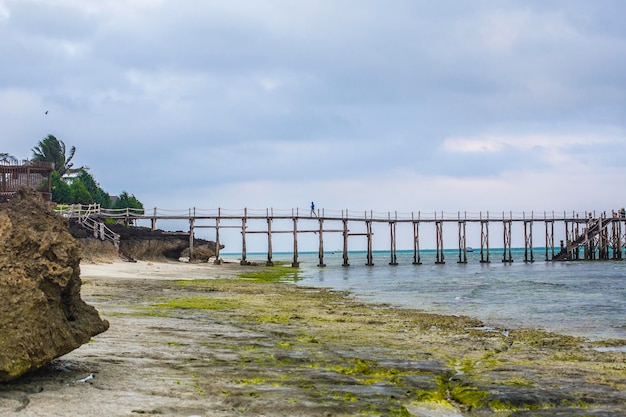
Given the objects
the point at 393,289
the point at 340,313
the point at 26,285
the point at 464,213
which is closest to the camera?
the point at 26,285

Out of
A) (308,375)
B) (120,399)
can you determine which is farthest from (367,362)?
(120,399)

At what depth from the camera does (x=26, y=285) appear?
8.23m

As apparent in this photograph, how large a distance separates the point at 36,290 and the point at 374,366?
5294mm

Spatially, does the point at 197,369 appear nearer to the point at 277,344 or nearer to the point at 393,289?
the point at 277,344

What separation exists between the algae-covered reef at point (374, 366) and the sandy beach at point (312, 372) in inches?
1.0

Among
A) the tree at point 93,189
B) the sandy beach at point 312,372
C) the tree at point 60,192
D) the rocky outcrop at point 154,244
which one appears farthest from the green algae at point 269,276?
the tree at point 93,189

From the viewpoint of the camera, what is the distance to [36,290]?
8.30 metres

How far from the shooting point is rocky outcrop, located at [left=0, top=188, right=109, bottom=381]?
7.91m

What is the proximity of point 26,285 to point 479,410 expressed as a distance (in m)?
5.71

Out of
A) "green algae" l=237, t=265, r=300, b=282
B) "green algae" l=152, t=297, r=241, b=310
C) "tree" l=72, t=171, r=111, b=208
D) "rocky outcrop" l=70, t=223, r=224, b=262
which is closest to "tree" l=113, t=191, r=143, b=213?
"tree" l=72, t=171, r=111, b=208

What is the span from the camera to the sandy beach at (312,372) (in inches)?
307

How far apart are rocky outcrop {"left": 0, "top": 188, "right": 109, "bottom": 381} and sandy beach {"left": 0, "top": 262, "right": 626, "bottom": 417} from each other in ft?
1.37

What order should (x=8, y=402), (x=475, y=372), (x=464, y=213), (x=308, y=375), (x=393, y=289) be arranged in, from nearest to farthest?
(x=8, y=402)
(x=308, y=375)
(x=475, y=372)
(x=393, y=289)
(x=464, y=213)

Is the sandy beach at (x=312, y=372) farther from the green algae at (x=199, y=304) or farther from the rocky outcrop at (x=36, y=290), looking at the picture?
the green algae at (x=199, y=304)
